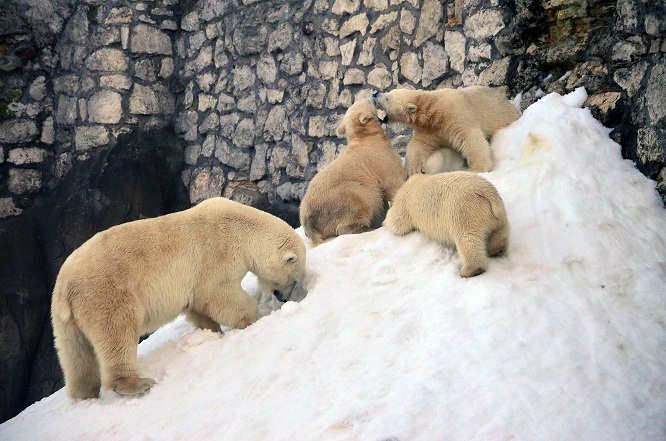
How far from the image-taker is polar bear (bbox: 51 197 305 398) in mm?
3760

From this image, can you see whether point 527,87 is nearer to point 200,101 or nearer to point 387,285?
point 387,285

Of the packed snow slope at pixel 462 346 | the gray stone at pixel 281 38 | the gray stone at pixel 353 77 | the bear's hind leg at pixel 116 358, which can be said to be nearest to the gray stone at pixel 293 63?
the gray stone at pixel 281 38

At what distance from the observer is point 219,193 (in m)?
9.52

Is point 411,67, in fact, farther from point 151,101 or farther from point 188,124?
point 151,101

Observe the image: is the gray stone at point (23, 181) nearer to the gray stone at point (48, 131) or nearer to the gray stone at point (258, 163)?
the gray stone at point (48, 131)

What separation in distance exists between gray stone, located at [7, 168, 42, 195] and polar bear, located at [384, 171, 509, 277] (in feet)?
23.2

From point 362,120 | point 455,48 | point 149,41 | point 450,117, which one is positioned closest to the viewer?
point 450,117

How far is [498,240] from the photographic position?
3939 mm

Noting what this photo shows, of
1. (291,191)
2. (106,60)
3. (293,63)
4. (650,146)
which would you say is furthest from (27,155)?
(650,146)

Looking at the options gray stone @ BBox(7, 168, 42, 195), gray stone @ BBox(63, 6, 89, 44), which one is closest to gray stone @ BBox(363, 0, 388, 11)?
gray stone @ BBox(63, 6, 89, 44)

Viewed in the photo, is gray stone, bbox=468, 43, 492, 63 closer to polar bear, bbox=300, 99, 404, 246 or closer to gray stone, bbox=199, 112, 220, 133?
polar bear, bbox=300, 99, 404, 246

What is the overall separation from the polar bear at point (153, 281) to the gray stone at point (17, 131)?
20.4ft

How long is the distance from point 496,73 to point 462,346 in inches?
137

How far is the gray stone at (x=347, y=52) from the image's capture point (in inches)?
310
